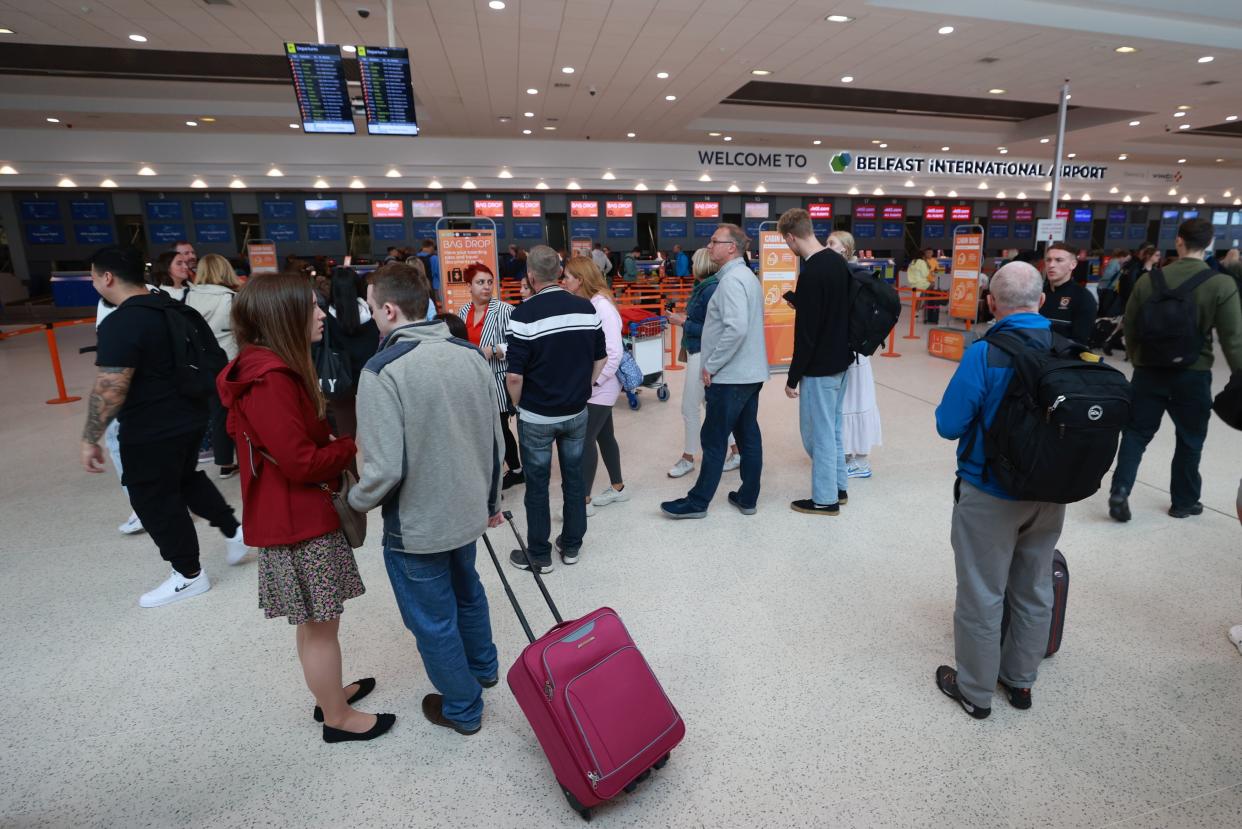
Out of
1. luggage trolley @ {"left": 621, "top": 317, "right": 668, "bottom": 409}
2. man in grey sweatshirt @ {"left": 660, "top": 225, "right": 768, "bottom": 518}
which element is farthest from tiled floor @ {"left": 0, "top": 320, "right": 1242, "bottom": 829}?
luggage trolley @ {"left": 621, "top": 317, "right": 668, "bottom": 409}

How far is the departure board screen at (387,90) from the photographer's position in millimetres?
6446

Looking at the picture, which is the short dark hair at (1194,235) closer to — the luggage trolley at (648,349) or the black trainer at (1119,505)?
the black trainer at (1119,505)

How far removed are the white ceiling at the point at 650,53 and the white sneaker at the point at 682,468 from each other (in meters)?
5.26

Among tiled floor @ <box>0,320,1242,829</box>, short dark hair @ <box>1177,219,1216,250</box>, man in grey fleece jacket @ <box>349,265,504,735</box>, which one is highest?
short dark hair @ <box>1177,219,1216,250</box>

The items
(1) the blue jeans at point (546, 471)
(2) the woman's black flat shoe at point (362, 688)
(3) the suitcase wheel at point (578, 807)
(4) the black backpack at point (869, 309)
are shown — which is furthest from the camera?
(4) the black backpack at point (869, 309)

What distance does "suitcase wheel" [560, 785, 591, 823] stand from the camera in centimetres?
187

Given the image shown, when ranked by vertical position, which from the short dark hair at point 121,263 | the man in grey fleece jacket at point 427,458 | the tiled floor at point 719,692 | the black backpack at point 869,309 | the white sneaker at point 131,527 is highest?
the short dark hair at point 121,263

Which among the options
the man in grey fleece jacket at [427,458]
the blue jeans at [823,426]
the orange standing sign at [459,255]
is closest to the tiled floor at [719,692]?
the blue jeans at [823,426]

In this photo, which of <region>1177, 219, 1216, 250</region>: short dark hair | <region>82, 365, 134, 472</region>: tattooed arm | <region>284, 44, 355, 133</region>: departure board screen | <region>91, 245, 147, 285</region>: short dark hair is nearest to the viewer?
<region>82, 365, 134, 472</region>: tattooed arm

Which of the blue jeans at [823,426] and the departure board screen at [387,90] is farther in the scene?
the departure board screen at [387,90]

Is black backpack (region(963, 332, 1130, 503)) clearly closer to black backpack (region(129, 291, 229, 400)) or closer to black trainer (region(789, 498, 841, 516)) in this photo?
black trainer (region(789, 498, 841, 516))

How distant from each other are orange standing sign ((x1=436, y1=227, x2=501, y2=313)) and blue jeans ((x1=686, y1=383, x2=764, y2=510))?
370 centimetres

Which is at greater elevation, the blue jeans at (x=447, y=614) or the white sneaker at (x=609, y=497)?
the blue jeans at (x=447, y=614)

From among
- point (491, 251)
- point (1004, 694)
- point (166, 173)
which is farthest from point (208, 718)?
point (166, 173)
